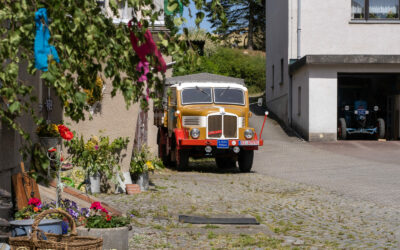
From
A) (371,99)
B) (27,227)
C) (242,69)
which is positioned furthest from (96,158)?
(242,69)

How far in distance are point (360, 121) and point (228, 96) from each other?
35.0ft

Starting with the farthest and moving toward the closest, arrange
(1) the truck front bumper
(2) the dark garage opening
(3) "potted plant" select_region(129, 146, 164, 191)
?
(2) the dark garage opening, (1) the truck front bumper, (3) "potted plant" select_region(129, 146, 164, 191)

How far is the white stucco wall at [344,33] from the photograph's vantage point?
89.6 ft

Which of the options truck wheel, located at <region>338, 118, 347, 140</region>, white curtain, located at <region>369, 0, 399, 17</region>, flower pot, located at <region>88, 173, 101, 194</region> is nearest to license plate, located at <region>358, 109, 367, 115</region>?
truck wheel, located at <region>338, 118, 347, 140</region>

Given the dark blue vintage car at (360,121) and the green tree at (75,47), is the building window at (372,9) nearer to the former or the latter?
the dark blue vintage car at (360,121)

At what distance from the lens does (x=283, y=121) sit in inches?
1206

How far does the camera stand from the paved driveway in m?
13.0

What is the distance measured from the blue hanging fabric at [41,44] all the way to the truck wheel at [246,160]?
13453 millimetres

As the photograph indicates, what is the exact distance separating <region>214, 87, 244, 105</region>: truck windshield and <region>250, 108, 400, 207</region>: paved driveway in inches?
78.9

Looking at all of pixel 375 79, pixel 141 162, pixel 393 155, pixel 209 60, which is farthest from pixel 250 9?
pixel 141 162

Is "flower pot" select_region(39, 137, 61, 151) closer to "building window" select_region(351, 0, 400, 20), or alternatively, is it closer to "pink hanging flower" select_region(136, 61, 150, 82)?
"pink hanging flower" select_region(136, 61, 150, 82)

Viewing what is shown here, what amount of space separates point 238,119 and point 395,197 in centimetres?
594

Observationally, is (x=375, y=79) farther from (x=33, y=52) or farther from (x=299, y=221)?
(x=33, y=52)

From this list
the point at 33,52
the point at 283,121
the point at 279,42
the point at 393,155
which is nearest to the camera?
the point at 33,52
